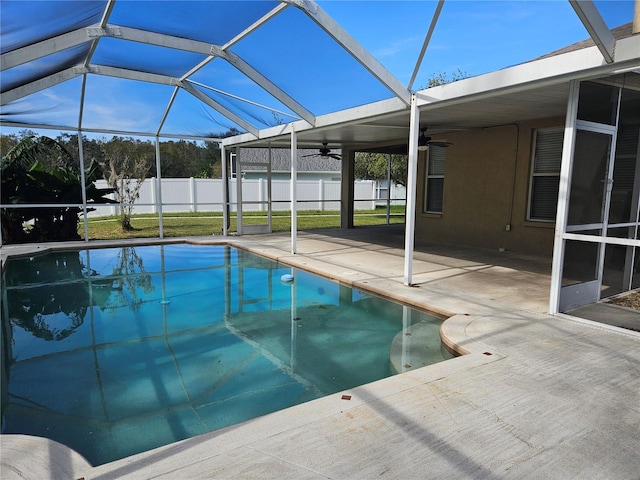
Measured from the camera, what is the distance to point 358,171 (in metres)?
24.9

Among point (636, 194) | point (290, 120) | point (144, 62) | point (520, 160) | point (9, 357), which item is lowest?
point (9, 357)

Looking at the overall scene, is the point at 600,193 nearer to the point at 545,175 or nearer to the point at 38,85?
the point at 545,175

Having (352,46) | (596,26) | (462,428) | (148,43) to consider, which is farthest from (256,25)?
(462,428)

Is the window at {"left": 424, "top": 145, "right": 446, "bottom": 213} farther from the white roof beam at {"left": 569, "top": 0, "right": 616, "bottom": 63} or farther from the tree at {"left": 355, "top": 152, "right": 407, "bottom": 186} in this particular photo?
the tree at {"left": 355, "top": 152, "right": 407, "bottom": 186}

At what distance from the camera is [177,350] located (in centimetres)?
394

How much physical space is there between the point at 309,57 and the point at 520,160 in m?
4.67

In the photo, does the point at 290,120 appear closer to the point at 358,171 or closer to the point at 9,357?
the point at 9,357

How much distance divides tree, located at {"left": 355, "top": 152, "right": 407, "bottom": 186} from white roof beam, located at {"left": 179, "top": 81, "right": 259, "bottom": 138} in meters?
12.7

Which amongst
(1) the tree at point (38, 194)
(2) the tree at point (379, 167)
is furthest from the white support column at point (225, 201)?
(2) the tree at point (379, 167)

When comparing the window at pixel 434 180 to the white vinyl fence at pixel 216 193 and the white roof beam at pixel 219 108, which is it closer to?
the white roof beam at pixel 219 108

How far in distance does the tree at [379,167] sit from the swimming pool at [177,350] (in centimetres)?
1662

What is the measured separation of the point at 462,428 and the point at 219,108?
28.4 ft

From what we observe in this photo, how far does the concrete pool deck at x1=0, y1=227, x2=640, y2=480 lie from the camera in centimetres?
195

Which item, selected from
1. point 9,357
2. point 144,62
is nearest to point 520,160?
point 144,62
